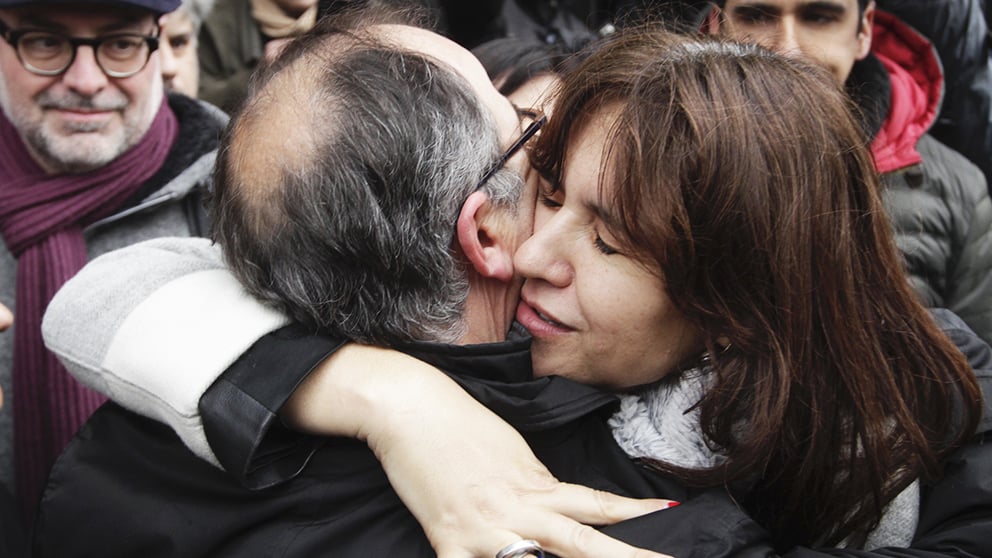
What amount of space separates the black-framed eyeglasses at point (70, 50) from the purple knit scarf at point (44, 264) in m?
0.25

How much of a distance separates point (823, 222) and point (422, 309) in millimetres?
701

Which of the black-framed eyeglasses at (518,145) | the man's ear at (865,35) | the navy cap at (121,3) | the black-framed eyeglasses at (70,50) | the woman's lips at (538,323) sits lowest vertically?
the woman's lips at (538,323)

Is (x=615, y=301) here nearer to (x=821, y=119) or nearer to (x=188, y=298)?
(x=821, y=119)

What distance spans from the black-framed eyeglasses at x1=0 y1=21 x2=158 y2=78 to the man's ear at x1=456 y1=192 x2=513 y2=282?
62.5 inches

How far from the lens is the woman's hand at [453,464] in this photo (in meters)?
1.42

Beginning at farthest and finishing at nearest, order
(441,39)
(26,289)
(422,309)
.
A: (26,289)
(441,39)
(422,309)

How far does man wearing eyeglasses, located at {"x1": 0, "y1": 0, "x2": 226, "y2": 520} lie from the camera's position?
105 inches

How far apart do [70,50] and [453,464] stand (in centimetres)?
194

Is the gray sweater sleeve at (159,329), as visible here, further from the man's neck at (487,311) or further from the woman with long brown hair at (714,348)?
the man's neck at (487,311)

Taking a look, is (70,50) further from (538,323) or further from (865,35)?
(865,35)

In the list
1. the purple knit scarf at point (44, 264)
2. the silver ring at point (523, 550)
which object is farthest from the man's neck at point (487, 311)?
the purple knit scarf at point (44, 264)

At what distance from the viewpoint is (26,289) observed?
271cm

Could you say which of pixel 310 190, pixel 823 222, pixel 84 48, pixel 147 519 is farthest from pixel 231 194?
pixel 84 48

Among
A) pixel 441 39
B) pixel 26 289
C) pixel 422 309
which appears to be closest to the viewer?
pixel 422 309
